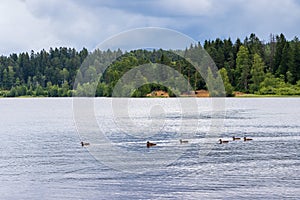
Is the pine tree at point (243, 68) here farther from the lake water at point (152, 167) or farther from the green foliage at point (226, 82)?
the lake water at point (152, 167)

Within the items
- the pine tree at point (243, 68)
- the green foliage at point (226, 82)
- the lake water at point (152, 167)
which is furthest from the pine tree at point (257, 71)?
the lake water at point (152, 167)

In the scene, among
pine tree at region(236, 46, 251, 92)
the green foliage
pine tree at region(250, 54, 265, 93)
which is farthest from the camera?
pine tree at region(236, 46, 251, 92)

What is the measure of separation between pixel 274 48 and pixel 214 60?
91.3 ft

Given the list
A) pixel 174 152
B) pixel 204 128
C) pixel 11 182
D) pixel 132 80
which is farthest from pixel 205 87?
pixel 11 182

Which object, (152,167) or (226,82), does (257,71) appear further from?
(152,167)

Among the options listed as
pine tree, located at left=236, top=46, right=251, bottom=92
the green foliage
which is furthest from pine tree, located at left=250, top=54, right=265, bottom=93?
the green foliage

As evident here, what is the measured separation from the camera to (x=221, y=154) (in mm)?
40625

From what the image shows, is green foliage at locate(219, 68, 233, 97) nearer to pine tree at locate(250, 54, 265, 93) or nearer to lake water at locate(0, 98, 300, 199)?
pine tree at locate(250, 54, 265, 93)

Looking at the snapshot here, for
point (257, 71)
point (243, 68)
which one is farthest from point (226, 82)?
point (257, 71)

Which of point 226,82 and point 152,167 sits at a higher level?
point 226,82

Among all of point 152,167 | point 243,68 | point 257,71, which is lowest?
point 152,167

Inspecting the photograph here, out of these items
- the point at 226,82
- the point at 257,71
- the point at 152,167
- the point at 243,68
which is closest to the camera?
the point at 152,167

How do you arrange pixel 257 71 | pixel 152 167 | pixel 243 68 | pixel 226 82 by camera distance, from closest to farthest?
pixel 152 167 < pixel 226 82 < pixel 257 71 < pixel 243 68

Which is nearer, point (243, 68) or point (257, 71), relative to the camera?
point (257, 71)
